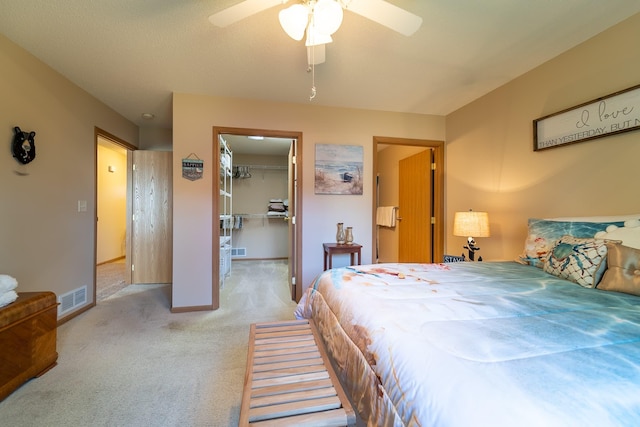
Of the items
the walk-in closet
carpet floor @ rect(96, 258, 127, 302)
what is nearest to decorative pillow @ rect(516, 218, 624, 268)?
the walk-in closet

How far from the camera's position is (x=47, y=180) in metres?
2.34

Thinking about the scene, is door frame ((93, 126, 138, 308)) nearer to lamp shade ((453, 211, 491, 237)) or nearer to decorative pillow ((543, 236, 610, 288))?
lamp shade ((453, 211, 491, 237))

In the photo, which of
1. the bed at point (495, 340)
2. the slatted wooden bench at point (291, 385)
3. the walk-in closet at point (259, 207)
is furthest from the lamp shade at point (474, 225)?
the walk-in closet at point (259, 207)

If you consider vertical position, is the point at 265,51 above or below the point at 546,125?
above

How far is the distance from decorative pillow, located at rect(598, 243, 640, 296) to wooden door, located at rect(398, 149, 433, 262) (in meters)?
2.13

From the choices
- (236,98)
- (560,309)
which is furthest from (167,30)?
(560,309)

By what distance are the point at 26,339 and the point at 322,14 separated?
8.49 feet

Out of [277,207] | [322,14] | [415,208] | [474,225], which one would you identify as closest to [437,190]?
[415,208]

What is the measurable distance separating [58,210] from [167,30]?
6.67 feet

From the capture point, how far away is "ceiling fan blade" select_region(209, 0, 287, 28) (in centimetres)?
135

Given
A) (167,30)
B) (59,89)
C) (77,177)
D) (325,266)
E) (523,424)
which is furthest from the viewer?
(325,266)

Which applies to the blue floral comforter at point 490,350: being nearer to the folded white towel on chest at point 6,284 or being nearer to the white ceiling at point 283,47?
the white ceiling at point 283,47

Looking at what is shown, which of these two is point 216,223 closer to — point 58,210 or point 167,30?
point 58,210

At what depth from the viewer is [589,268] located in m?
1.42
